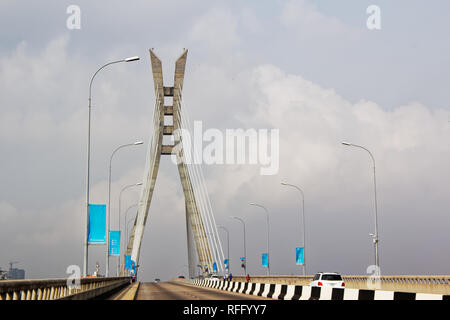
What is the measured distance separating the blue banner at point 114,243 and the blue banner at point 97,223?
26.2 m

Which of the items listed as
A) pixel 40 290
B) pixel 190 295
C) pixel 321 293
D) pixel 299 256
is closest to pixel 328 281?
pixel 190 295

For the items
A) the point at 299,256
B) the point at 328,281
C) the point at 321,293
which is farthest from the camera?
the point at 299,256

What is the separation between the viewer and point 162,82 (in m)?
79.2

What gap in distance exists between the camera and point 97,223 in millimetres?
29172

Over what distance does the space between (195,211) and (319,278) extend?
41579 millimetres

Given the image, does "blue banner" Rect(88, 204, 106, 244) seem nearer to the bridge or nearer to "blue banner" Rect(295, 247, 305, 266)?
the bridge

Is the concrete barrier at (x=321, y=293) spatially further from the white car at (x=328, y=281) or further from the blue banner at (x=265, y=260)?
the blue banner at (x=265, y=260)

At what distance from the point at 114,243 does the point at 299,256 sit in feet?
66.2

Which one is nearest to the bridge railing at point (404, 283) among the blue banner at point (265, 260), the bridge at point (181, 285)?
the bridge at point (181, 285)

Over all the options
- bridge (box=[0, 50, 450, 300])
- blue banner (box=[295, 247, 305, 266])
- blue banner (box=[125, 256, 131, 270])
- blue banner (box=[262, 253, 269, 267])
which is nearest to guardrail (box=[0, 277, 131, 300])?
bridge (box=[0, 50, 450, 300])

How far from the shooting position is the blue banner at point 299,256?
68812 millimetres

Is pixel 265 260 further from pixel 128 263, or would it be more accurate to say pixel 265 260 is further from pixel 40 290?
pixel 40 290
